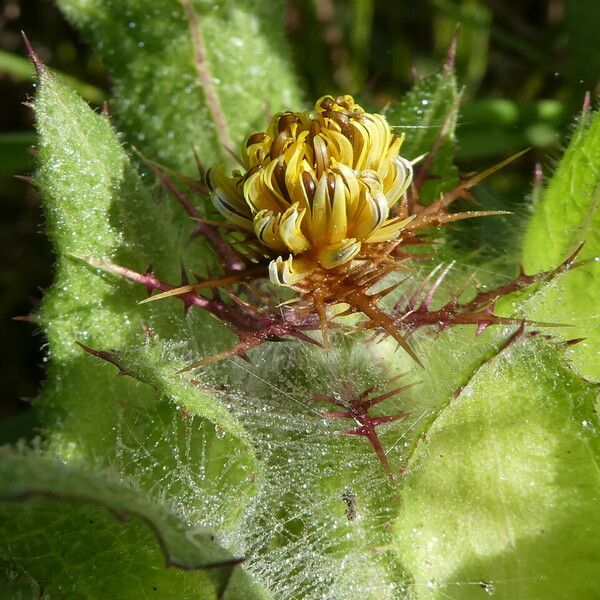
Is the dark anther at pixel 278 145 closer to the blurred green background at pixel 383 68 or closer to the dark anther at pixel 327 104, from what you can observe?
the dark anther at pixel 327 104

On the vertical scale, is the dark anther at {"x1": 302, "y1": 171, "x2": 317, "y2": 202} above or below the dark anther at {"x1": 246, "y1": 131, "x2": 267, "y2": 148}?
below

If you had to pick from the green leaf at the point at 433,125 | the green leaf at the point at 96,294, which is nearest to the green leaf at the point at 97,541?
the green leaf at the point at 96,294

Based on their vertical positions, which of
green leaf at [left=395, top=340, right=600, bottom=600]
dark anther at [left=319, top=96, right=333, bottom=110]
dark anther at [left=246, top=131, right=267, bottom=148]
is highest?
dark anther at [left=319, top=96, right=333, bottom=110]

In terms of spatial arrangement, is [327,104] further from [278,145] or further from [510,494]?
[510,494]

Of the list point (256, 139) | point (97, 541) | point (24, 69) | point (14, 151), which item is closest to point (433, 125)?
point (256, 139)

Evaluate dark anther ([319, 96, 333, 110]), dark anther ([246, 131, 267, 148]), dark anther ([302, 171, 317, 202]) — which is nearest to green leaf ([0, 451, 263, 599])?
dark anther ([302, 171, 317, 202])

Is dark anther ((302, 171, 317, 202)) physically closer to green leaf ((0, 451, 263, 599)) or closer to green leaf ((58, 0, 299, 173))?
green leaf ((0, 451, 263, 599))

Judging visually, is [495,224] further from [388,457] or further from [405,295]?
[388,457]
